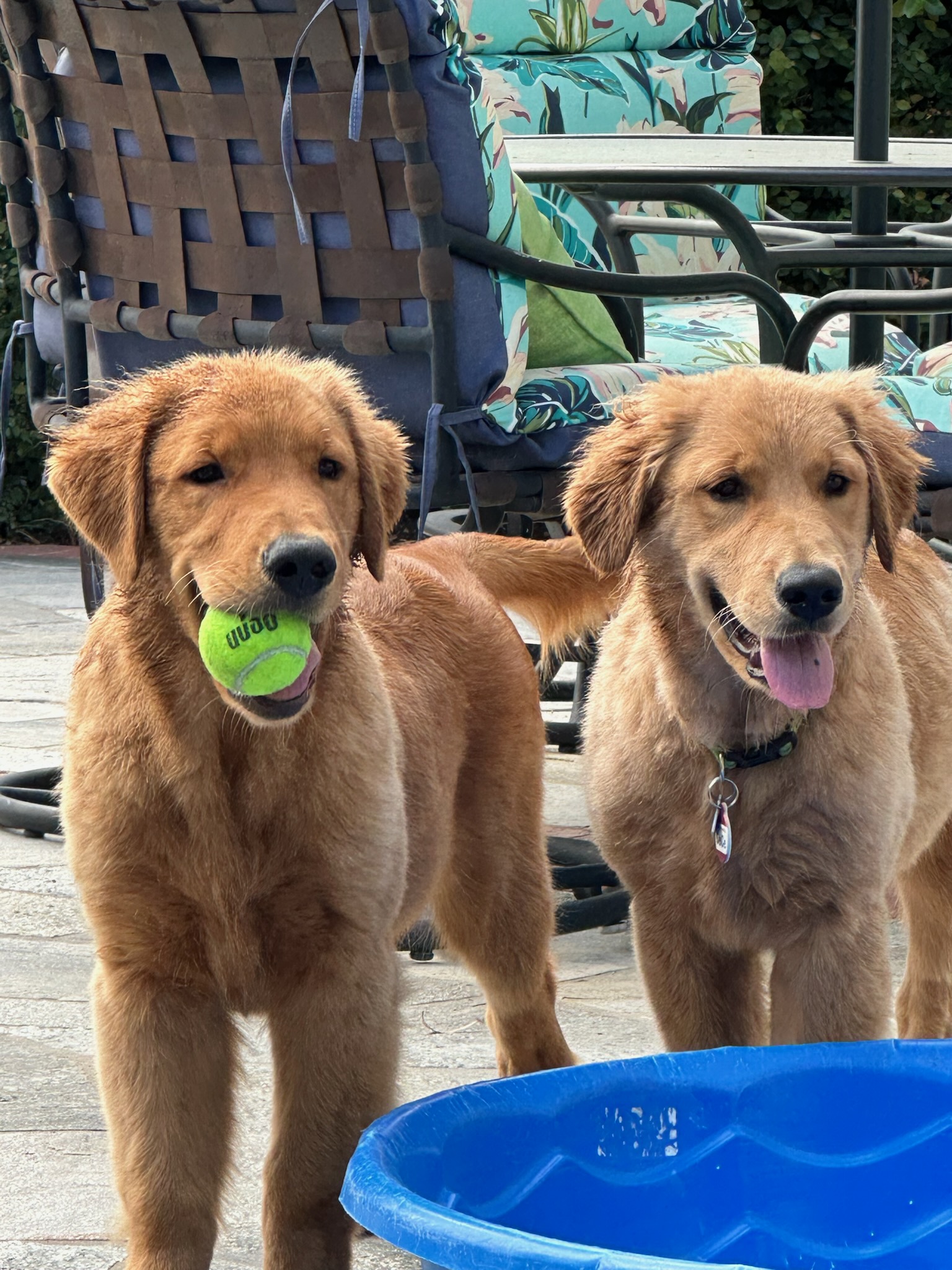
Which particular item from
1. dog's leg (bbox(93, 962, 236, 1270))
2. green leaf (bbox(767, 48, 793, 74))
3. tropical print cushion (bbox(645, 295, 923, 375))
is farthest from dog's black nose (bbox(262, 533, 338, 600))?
green leaf (bbox(767, 48, 793, 74))

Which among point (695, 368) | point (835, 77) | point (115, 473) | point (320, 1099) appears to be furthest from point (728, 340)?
point (835, 77)

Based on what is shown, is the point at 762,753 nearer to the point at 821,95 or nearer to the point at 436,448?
the point at 436,448

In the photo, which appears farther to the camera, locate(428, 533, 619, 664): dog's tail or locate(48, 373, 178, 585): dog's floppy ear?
locate(428, 533, 619, 664): dog's tail

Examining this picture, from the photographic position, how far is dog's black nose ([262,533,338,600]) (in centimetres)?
236

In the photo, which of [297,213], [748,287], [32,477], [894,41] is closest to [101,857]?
[297,213]

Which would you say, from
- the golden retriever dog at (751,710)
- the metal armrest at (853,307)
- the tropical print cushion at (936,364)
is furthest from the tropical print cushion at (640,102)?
the golden retriever dog at (751,710)

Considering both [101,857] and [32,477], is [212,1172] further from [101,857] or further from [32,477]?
[32,477]

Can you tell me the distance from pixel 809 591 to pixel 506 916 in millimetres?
1095

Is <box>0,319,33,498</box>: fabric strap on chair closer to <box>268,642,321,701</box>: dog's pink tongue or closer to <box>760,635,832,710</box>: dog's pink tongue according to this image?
<box>268,642,321,701</box>: dog's pink tongue

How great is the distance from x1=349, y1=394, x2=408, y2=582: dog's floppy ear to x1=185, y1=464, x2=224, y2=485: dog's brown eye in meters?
0.30

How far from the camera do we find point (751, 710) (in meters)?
2.93

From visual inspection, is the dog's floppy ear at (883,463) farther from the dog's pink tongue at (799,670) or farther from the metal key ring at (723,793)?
the metal key ring at (723,793)

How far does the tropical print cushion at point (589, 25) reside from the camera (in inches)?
271

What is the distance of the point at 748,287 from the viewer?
4227 mm
